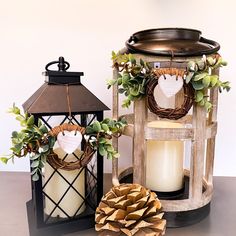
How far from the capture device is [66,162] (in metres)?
0.57

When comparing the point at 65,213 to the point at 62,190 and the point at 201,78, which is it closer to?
the point at 62,190

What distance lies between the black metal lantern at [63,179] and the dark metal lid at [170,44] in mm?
152

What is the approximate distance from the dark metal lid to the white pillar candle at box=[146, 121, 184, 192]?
0.70ft

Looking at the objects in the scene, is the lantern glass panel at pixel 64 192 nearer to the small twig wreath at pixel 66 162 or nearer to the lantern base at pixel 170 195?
the small twig wreath at pixel 66 162

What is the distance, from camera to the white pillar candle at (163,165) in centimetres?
67

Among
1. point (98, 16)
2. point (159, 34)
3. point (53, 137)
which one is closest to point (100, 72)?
point (98, 16)

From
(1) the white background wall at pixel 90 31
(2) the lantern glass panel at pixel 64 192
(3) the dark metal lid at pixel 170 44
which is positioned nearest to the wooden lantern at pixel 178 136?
(3) the dark metal lid at pixel 170 44

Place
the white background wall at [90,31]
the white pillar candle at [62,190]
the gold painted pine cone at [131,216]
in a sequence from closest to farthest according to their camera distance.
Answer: the gold painted pine cone at [131,216] → the white pillar candle at [62,190] → the white background wall at [90,31]

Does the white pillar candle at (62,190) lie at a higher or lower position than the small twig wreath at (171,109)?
lower

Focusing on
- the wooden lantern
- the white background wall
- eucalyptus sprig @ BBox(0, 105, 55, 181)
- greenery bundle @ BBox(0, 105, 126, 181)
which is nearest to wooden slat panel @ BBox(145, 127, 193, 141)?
the wooden lantern

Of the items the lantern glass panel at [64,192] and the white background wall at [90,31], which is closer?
the lantern glass panel at [64,192]

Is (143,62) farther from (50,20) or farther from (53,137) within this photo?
(50,20)

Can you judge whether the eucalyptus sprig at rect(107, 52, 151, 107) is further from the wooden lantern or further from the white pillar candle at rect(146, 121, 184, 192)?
the white pillar candle at rect(146, 121, 184, 192)

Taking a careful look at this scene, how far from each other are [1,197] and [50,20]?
1.82ft
